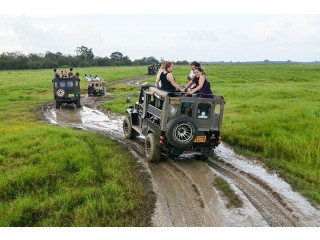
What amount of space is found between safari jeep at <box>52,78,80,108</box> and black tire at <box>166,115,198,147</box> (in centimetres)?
1371

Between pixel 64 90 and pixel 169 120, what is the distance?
1354 centimetres

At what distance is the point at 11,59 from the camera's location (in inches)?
3393

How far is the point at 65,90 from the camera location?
20578mm

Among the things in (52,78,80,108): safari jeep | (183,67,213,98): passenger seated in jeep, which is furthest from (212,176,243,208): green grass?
(52,78,80,108): safari jeep

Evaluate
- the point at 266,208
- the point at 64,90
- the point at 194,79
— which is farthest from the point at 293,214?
the point at 64,90

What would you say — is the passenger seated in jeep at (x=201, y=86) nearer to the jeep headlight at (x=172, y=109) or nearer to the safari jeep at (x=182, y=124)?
the safari jeep at (x=182, y=124)

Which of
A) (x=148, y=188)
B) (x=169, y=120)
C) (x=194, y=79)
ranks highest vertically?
(x=194, y=79)

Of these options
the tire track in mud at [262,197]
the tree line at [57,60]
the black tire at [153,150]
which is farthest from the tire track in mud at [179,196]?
the tree line at [57,60]

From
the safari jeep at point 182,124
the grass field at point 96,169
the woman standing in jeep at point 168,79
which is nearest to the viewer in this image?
the grass field at point 96,169

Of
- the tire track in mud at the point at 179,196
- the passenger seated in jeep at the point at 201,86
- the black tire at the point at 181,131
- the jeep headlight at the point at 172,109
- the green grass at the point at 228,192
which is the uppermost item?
the passenger seated in jeep at the point at 201,86

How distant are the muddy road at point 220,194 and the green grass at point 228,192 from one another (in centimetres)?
10

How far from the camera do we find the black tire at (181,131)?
27.8ft

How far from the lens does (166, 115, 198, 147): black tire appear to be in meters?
8.47

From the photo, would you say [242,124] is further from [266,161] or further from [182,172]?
[182,172]
